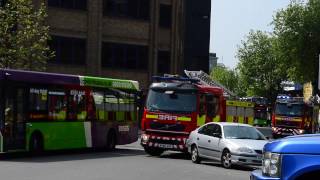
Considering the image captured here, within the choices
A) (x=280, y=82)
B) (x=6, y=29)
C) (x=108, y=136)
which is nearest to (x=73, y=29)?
(x=6, y=29)

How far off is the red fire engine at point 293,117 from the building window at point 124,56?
1311cm

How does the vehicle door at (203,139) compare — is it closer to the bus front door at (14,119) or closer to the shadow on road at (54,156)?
the shadow on road at (54,156)

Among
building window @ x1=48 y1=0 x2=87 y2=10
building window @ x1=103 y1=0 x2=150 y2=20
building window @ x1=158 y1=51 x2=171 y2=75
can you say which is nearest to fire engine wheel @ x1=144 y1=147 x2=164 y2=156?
building window @ x1=48 y1=0 x2=87 y2=10

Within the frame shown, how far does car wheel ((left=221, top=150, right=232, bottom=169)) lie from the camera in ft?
62.2

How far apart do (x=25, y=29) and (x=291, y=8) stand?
21311 mm

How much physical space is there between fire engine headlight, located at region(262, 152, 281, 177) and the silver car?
35.7 ft

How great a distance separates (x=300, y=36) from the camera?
153ft

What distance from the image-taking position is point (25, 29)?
3550cm

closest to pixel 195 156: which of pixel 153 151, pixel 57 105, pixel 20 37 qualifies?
pixel 153 151

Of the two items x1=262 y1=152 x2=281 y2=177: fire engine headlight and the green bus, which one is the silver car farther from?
x1=262 y1=152 x2=281 y2=177: fire engine headlight

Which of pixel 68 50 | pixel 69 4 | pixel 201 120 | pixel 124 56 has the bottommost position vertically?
pixel 201 120

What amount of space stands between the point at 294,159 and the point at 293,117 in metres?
34.7

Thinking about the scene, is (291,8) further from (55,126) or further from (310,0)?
(55,126)

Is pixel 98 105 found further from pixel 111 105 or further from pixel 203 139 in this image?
pixel 203 139
